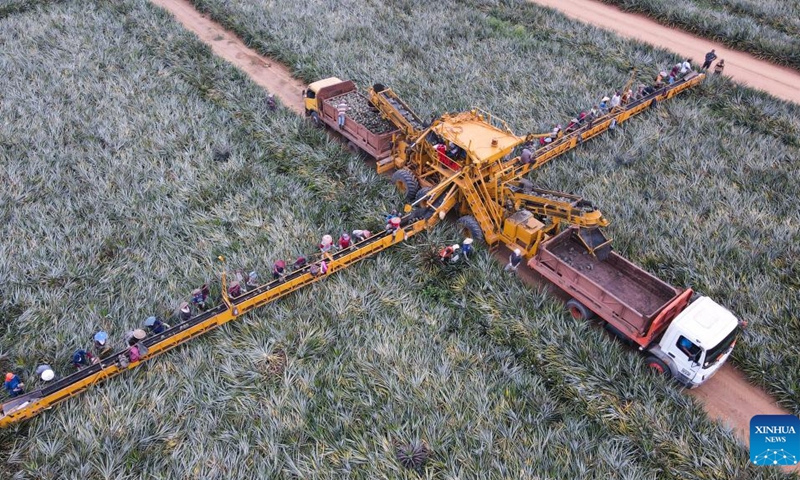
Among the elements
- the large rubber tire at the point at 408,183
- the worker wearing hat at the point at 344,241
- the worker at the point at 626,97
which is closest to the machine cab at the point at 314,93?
the large rubber tire at the point at 408,183

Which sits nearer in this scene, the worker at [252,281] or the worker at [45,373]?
the worker at [45,373]

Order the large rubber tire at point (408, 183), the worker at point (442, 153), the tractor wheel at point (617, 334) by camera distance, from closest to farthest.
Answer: the tractor wheel at point (617, 334)
the worker at point (442, 153)
the large rubber tire at point (408, 183)

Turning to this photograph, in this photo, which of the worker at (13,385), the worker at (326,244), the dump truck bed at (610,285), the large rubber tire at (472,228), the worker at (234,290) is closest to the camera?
the worker at (13,385)

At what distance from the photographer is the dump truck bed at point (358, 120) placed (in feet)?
53.9

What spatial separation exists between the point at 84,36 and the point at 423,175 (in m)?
18.2

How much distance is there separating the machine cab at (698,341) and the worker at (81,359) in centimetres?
1146

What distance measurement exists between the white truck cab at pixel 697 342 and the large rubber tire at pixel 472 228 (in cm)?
475

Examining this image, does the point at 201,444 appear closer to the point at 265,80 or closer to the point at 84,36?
the point at 265,80

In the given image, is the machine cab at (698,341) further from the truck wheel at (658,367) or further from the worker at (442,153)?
the worker at (442,153)

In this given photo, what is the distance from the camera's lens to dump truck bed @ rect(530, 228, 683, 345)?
37.0ft

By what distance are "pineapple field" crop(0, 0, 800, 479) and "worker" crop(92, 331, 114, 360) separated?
38cm

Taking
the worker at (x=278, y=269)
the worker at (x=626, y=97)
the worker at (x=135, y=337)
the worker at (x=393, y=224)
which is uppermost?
the worker at (x=626, y=97)

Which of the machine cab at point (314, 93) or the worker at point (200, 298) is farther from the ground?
the machine cab at point (314, 93)

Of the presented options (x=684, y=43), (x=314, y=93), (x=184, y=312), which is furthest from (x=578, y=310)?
(x=684, y=43)
